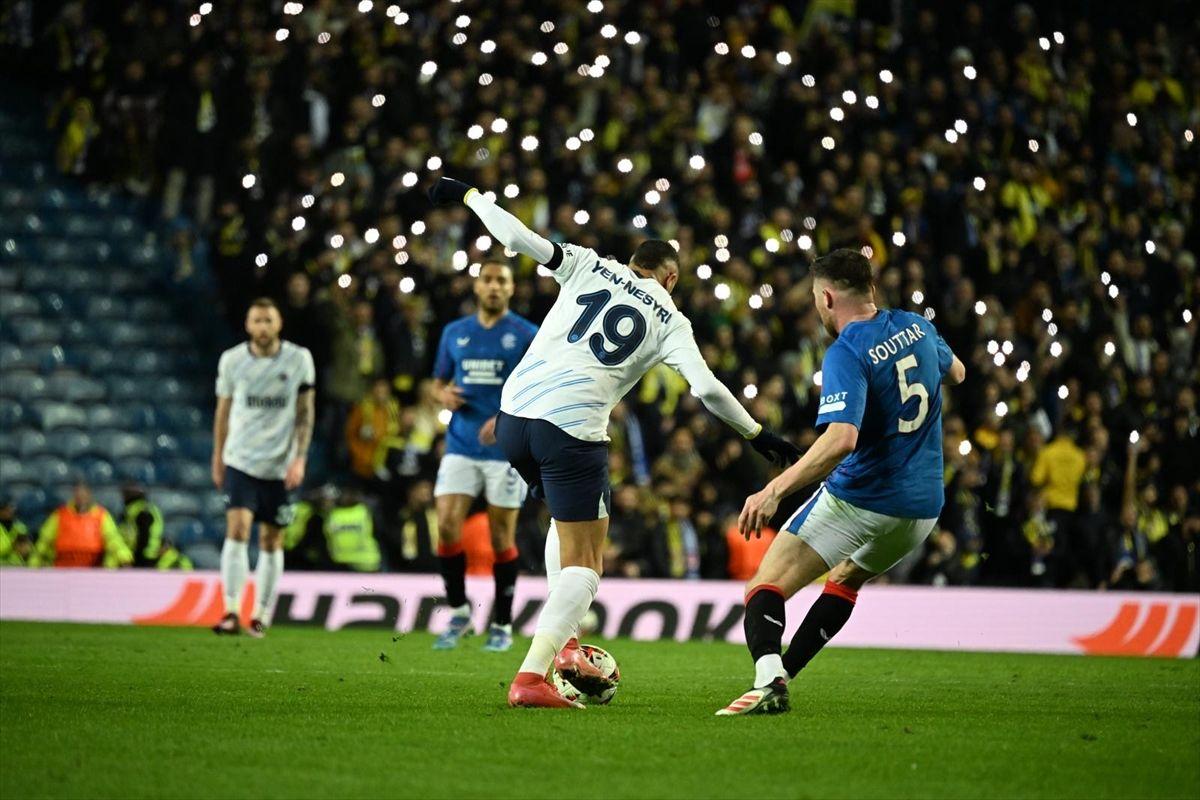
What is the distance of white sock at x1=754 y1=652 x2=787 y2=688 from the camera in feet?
24.9

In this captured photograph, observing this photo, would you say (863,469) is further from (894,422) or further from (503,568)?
(503,568)

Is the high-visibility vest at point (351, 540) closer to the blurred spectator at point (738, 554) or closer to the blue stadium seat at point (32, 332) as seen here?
the blurred spectator at point (738, 554)

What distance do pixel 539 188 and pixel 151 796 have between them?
1399 centimetres

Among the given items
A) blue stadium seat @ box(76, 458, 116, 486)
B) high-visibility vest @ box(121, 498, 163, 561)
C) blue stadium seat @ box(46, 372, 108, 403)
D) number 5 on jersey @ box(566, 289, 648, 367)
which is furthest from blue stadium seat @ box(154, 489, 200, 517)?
number 5 on jersey @ box(566, 289, 648, 367)

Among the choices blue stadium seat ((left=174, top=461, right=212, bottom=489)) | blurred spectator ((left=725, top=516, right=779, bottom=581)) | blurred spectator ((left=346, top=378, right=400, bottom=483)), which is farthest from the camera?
blue stadium seat ((left=174, top=461, right=212, bottom=489))

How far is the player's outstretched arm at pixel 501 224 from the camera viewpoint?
7926mm

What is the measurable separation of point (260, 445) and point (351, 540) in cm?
366

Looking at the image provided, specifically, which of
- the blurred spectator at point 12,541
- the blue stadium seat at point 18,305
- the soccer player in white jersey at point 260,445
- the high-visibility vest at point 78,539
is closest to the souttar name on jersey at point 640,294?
the soccer player in white jersey at point 260,445

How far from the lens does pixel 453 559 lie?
12.5 metres

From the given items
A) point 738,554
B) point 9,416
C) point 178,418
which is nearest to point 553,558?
point 738,554

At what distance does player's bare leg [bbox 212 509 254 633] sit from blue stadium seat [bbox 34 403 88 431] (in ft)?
19.3

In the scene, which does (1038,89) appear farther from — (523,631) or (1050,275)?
(523,631)

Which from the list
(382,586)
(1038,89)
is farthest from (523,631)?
(1038,89)

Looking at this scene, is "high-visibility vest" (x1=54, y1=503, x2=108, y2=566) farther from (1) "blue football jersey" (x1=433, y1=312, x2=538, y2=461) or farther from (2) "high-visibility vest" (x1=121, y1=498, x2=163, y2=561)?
(1) "blue football jersey" (x1=433, y1=312, x2=538, y2=461)
